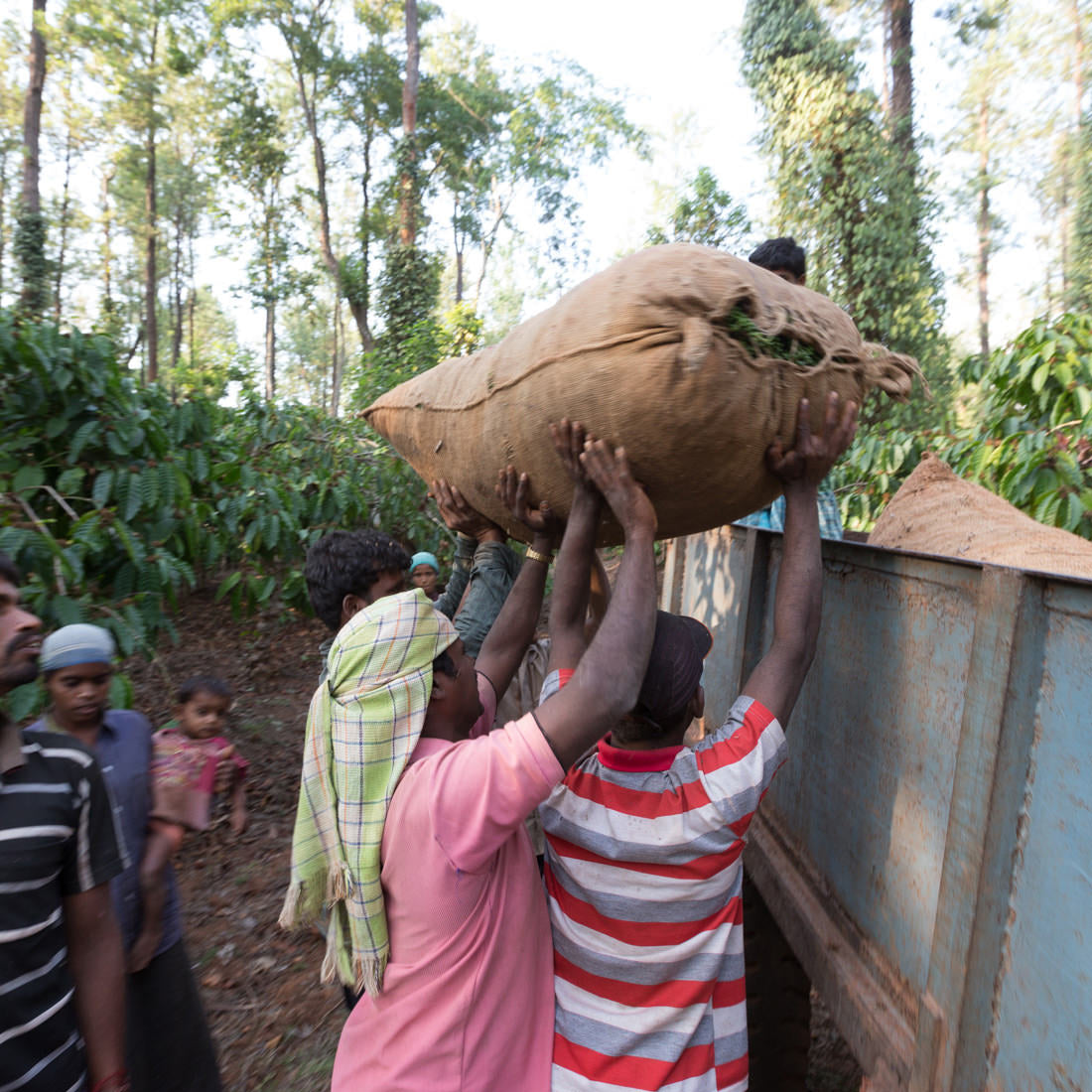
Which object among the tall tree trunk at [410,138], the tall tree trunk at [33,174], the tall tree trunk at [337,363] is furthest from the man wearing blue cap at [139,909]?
the tall tree trunk at [337,363]

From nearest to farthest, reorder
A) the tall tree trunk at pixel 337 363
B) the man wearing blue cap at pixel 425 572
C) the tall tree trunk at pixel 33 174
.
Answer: the man wearing blue cap at pixel 425 572 → the tall tree trunk at pixel 33 174 → the tall tree trunk at pixel 337 363

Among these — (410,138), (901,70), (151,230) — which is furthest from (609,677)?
(151,230)

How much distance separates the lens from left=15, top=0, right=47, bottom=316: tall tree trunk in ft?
38.7

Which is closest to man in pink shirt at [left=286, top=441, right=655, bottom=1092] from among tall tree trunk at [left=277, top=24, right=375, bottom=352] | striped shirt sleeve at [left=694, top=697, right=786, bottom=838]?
striped shirt sleeve at [left=694, top=697, right=786, bottom=838]

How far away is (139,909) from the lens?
5.70 feet

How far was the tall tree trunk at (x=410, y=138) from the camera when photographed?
14.1 meters

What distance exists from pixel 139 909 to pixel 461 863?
1.16m

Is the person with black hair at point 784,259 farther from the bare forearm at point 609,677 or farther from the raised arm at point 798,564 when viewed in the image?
the bare forearm at point 609,677

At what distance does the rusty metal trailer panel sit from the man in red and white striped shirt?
17cm

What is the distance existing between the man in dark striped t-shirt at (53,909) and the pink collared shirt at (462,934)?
46 centimetres

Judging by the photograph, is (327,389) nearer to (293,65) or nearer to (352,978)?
(293,65)

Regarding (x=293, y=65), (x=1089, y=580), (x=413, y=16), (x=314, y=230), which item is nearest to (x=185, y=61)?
(x=293, y=65)

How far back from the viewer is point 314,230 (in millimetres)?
19750

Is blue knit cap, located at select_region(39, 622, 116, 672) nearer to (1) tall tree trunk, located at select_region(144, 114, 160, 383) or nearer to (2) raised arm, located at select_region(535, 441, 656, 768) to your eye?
(2) raised arm, located at select_region(535, 441, 656, 768)
